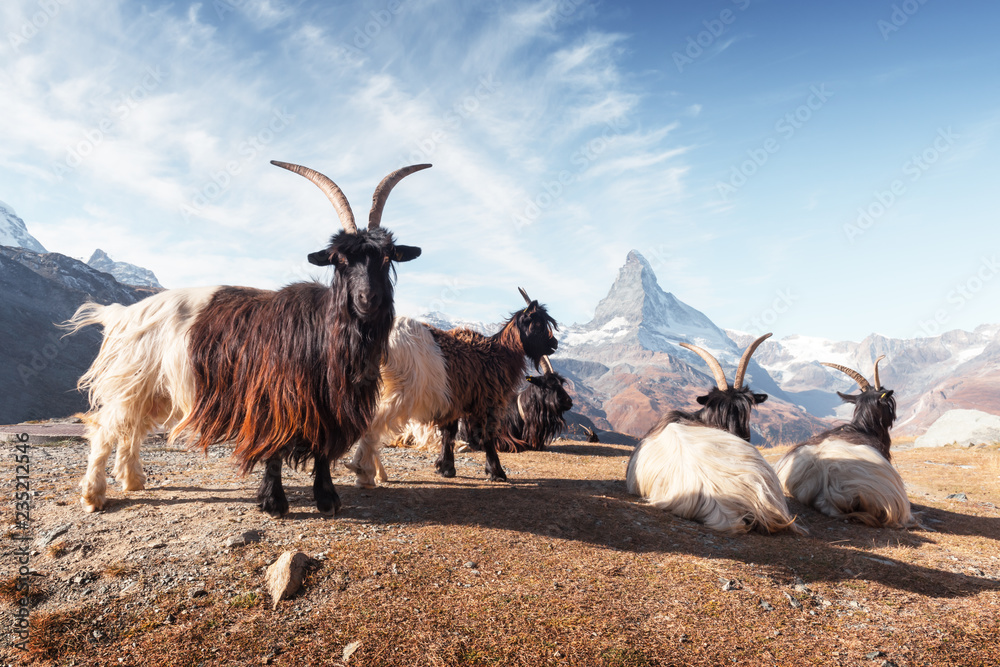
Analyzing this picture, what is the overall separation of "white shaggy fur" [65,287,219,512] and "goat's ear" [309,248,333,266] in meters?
1.36

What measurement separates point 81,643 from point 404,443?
25.3 feet

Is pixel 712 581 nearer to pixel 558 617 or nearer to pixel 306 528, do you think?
pixel 558 617

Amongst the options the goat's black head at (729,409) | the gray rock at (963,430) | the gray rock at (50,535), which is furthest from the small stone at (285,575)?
the gray rock at (963,430)

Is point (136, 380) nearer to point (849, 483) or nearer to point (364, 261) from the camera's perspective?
point (364, 261)

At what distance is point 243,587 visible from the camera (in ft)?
10.8

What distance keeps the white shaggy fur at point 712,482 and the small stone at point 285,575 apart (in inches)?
162

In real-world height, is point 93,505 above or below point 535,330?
below

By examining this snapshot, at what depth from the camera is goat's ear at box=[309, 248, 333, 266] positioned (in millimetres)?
4570

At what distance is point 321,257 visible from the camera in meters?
4.59

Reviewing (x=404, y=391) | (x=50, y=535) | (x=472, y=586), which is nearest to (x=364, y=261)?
(x=404, y=391)

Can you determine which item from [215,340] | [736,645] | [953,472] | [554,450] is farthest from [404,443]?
[953,472]

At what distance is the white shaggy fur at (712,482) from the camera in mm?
5434

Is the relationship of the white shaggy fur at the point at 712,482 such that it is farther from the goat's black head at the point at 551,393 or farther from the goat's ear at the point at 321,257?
the goat's black head at the point at 551,393

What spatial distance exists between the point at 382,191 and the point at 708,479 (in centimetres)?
465
